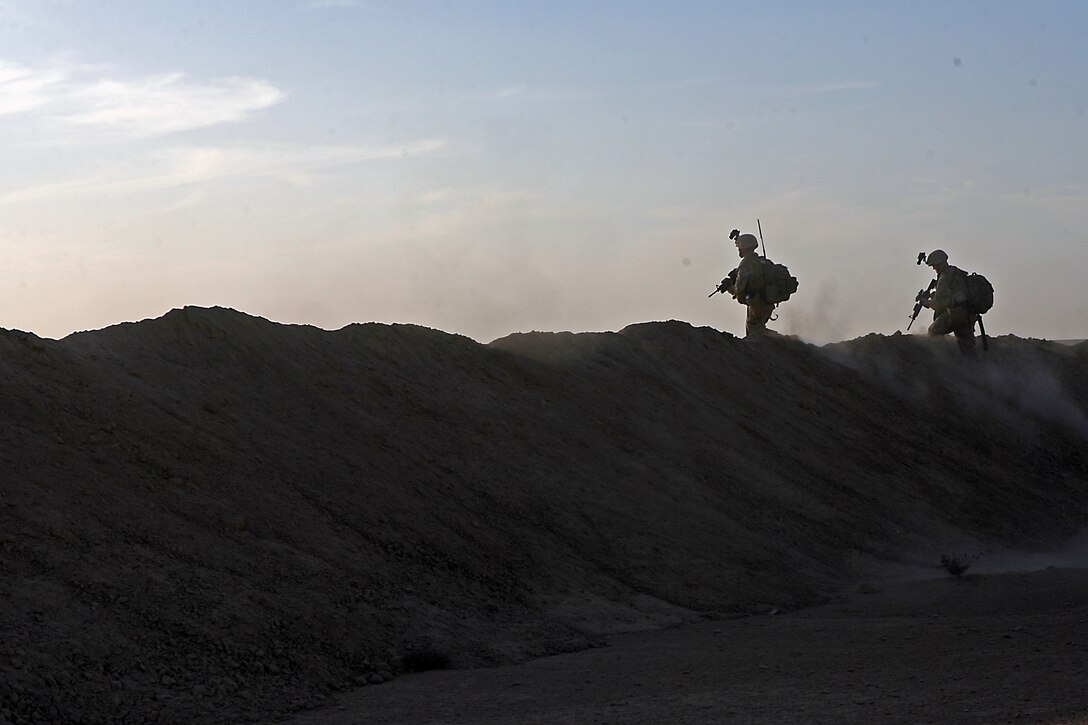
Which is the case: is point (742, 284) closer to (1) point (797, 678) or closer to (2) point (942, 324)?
(2) point (942, 324)

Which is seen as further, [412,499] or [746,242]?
[746,242]

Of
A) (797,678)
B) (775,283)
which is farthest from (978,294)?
(797,678)

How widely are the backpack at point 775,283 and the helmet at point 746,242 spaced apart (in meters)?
0.55

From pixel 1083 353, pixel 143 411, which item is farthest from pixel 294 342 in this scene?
pixel 1083 353

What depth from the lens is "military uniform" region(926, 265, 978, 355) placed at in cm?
2883

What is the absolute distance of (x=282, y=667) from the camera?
10539 mm

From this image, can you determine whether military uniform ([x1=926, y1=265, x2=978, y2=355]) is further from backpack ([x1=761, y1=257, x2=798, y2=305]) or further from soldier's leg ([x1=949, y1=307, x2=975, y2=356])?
backpack ([x1=761, y1=257, x2=798, y2=305])

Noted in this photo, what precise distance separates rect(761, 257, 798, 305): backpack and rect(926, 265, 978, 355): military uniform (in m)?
3.75

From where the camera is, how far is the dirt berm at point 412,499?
10.5 meters

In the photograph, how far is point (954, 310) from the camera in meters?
28.9

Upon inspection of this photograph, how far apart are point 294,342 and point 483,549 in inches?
164

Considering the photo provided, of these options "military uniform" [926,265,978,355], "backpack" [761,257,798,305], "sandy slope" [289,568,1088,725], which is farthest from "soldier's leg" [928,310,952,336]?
"sandy slope" [289,568,1088,725]

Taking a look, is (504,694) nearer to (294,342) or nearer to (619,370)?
(294,342)

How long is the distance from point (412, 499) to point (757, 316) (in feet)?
48.3
